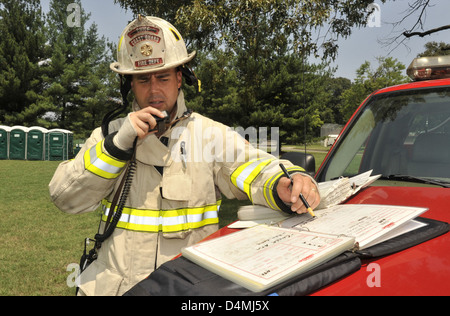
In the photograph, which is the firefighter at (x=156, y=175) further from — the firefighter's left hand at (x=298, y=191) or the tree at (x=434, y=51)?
the tree at (x=434, y=51)

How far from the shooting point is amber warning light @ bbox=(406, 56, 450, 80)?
2592mm

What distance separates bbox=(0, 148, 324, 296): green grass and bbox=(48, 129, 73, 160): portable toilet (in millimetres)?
11789

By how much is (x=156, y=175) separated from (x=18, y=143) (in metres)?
22.1

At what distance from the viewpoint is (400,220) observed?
52.2 inches

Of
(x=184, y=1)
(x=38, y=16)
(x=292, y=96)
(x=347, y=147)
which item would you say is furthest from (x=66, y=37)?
(x=347, y=147)

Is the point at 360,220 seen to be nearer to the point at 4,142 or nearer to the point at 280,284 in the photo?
the point at 280,284

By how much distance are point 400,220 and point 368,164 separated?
1263mm

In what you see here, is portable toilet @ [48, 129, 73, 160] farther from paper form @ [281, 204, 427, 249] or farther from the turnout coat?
paper form @ [281, 204, 427, 249]

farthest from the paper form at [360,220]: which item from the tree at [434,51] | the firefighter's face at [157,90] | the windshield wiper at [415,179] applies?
the tree at [434,51]

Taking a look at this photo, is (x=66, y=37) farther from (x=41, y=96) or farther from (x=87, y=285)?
(x=87, y=285)

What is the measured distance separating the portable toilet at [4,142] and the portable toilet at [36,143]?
1160 millimetres

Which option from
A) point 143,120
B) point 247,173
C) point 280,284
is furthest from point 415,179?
point 143,120

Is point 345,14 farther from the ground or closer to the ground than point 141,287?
farther from the ground

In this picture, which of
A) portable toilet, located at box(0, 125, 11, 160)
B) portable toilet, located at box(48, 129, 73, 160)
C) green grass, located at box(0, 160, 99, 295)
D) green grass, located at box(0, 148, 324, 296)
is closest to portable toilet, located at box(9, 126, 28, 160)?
portable toilet, located at box(0, 125, 11, 160)
